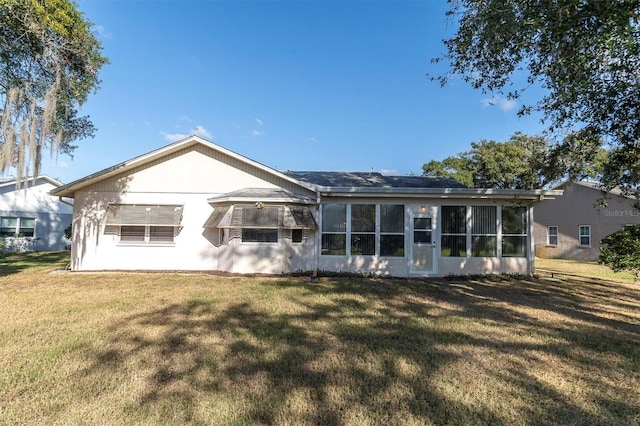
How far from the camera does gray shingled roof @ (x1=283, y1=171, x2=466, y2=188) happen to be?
1248cm

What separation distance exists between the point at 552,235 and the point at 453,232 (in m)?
15.3

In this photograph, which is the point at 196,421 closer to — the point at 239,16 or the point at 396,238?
the point at 396,238

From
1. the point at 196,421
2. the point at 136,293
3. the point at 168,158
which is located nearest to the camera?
the point at 196,421

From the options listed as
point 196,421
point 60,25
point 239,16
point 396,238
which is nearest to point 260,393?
point 196,421

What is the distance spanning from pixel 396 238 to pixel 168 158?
8334mm

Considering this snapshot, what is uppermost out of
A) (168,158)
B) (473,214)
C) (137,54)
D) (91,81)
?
(137,54)

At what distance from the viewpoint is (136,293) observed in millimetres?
7809

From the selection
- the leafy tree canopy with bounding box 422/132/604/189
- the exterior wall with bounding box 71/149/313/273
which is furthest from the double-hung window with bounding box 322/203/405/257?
the leafy tree canopy with bounding box 422/132/604/189

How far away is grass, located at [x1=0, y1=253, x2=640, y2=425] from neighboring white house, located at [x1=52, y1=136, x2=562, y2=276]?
3.20m

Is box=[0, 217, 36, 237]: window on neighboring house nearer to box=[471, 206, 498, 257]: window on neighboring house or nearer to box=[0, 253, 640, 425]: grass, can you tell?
box=[0, 253, 640, 425]: grass

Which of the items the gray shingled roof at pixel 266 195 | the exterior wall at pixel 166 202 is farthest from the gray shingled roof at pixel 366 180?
the exterior wall at pixel 166 202

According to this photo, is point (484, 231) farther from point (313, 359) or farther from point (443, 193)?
point (313, 359)

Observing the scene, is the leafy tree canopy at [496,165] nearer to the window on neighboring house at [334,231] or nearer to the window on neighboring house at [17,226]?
the window on neighboring house at [334,231]

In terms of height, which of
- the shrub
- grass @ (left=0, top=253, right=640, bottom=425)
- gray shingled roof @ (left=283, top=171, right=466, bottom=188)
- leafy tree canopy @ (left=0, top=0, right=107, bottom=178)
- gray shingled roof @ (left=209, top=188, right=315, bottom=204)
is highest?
leafy tree canopy @ (left=0, top=0, right=107, bottom=178)
